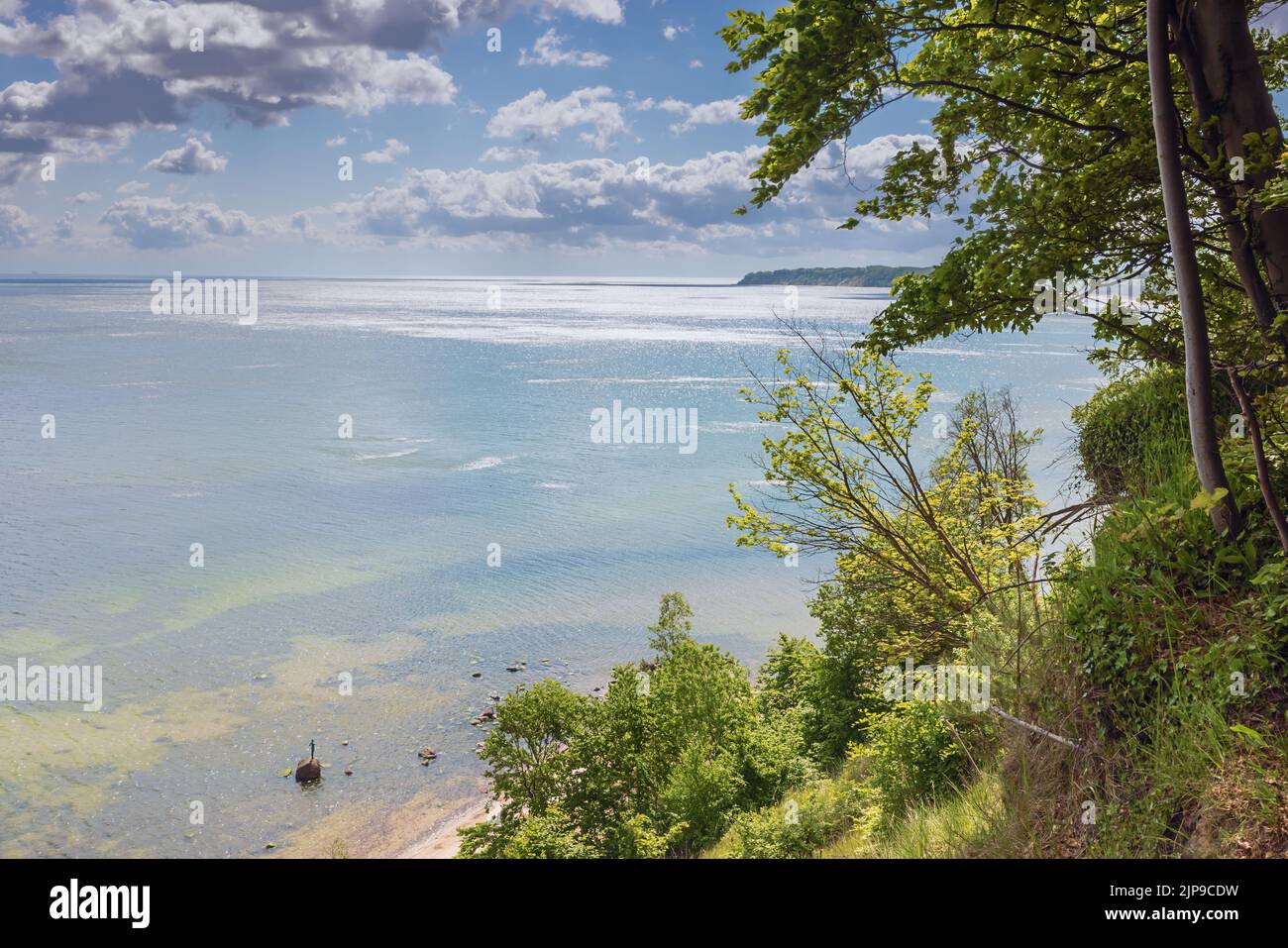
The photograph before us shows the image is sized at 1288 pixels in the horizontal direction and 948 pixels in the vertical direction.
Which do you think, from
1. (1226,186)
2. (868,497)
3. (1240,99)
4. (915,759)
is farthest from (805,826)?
(1240,99)

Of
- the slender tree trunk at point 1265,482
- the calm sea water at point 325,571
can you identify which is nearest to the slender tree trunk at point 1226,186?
the slender tree trunk at point 1265,482

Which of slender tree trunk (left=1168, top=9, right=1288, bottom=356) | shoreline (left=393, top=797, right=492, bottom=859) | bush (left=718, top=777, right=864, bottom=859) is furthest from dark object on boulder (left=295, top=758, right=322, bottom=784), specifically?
slender tree trunk (left=1168, top=9, right=1288, bottom=356)

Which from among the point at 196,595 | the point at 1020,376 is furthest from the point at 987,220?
the point at 1020,376

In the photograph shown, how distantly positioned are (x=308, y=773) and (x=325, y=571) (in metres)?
26.1

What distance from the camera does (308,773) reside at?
33.8m

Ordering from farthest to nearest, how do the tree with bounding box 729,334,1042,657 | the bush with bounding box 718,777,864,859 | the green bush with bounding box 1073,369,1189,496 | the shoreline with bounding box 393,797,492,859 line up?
the shoreline with bounding box 393,797,492,859
the bush with bounding box 718,777,864,859
the tree with bounding box 729,334,1042,657
the green bush with bounding box 1073,369,1189,496

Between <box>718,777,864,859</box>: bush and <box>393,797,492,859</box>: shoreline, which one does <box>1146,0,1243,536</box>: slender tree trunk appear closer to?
<box>718,777,864,859</box>: bush

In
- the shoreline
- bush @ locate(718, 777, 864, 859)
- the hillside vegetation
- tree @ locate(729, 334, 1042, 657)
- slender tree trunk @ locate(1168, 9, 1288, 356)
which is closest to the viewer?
the hillside vegetation

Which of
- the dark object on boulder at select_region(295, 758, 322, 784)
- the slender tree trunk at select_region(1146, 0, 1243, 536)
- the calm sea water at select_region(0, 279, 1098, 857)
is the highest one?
the slender tree trunk at select_region(1146, 0, 1243, 536)

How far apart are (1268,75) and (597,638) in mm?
40643

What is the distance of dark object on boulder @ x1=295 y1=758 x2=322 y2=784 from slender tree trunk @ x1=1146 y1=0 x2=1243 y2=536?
34563mm

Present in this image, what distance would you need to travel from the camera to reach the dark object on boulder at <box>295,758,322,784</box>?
1329 inches

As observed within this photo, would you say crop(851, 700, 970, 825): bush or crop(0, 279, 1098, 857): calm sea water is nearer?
crop(851, 700, 970, 825): bush
